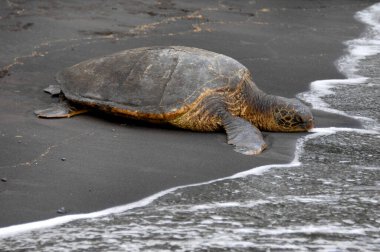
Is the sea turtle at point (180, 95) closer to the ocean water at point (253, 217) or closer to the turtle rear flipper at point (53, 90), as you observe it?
the turtle rear flipper at point (53, 90)

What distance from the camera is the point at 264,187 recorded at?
13.7 ft

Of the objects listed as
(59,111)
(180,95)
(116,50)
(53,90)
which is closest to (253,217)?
Result: (180,95)

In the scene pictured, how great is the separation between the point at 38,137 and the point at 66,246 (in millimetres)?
1785

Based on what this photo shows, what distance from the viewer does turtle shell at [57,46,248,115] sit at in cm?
539

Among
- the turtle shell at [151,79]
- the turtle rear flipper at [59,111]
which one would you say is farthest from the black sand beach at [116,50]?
the turtle shell at [151,79]

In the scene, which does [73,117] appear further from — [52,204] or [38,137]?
[52,204]

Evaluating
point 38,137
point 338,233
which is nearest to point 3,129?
point 38,137

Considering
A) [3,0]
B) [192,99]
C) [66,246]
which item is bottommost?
[66,246]

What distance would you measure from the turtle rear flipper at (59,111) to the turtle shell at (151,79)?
9cm

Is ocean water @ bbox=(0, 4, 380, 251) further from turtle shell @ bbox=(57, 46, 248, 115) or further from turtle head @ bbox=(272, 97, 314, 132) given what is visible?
turtle shell @ bbox=(57, 46, 248, 115)

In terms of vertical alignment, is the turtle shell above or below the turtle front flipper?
above

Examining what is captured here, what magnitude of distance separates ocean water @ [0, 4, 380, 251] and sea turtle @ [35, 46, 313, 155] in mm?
781

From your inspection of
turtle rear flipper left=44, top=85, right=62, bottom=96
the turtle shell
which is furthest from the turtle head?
turtle rear flipper left=44, top=85, right=62, bottom=96

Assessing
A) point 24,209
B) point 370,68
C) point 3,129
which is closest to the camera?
point 24,209
